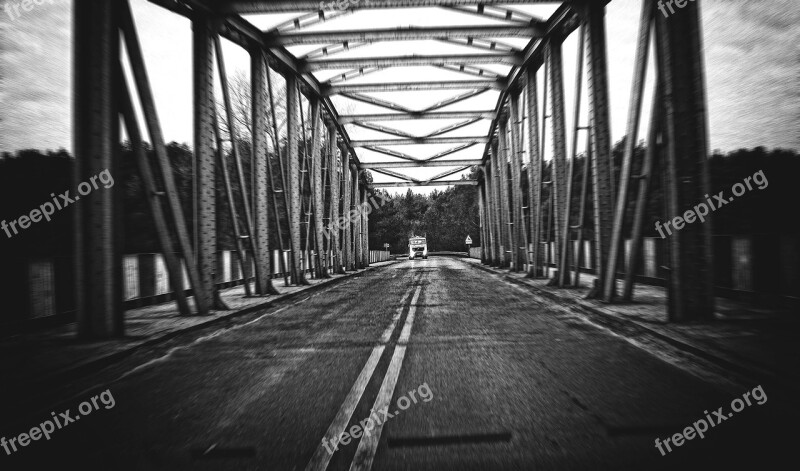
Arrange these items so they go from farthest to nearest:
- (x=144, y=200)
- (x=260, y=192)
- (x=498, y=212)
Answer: (x=498, y=212), (x=260, y=192), (x=144, y=200)

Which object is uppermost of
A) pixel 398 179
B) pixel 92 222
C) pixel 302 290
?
pixel 398 179

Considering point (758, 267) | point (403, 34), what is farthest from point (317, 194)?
point (758, 267)

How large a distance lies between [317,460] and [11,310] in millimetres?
7142

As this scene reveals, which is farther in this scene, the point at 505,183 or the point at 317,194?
the point at 505,183

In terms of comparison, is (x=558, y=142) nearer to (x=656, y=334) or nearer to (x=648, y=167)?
(x=648, y=167)

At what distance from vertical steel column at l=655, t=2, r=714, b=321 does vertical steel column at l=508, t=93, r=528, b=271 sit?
11554 millimetres

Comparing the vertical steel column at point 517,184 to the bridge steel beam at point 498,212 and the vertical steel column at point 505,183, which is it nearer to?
the vertical steel column at point 505,183

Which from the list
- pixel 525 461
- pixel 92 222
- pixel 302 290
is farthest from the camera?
pixel 302 290

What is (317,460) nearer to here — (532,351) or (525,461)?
(525,461)

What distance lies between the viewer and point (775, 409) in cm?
337

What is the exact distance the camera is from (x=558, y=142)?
42.8ft

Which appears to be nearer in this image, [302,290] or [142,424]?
[142,424]

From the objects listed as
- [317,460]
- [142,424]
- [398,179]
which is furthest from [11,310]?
[398,179]

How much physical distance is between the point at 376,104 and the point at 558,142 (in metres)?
10.5
